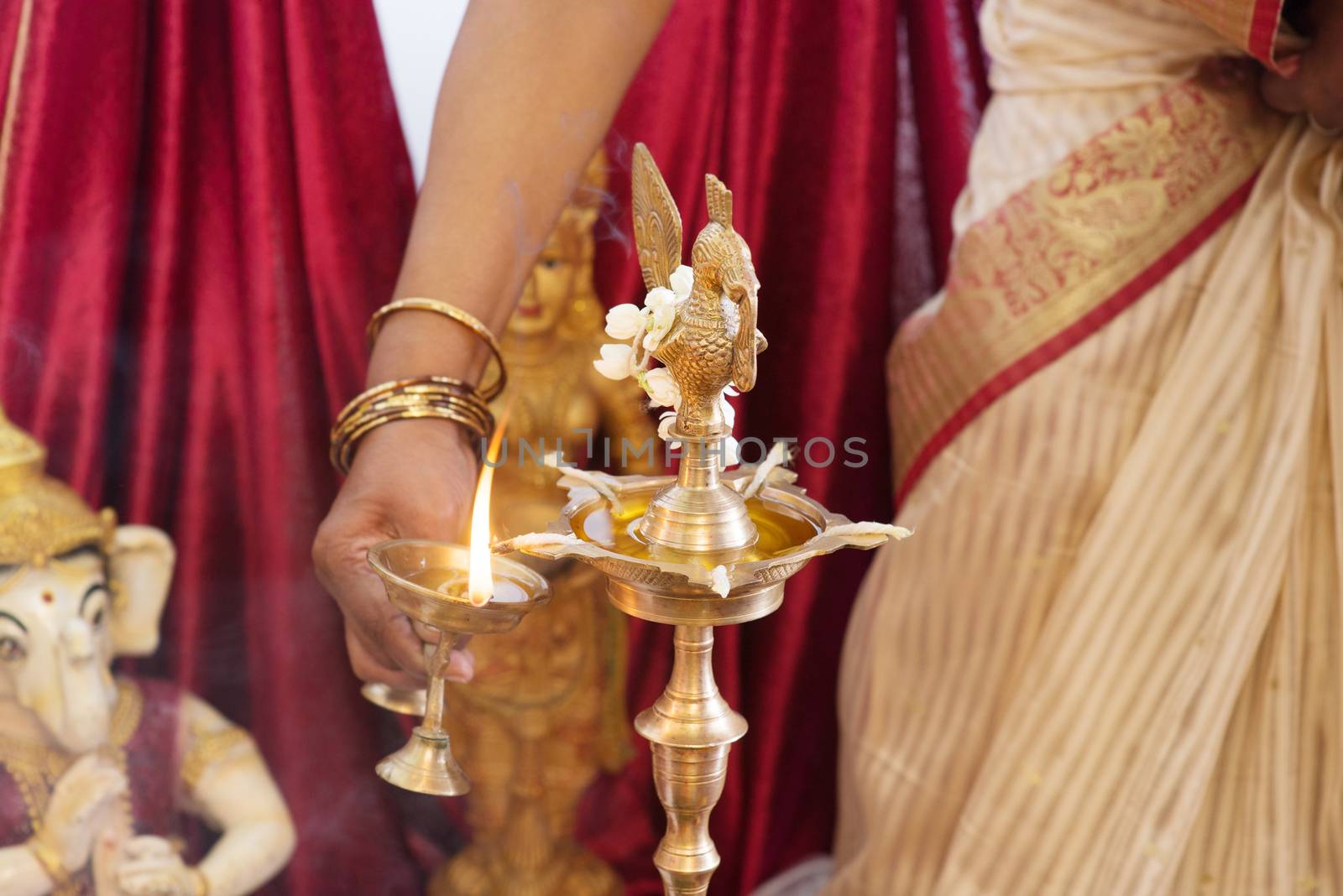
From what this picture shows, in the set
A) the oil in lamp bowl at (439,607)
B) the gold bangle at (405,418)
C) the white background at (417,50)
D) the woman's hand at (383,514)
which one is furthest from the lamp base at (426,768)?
the white background at (417,50)

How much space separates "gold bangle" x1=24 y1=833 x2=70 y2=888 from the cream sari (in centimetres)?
64

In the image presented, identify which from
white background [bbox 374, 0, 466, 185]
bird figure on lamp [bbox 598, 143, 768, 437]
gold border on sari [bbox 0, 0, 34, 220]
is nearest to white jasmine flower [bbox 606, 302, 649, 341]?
bird figure on lamp [bbox 598, 143, 768, 437]

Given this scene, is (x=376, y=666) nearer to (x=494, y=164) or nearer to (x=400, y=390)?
(x=400, y=390)

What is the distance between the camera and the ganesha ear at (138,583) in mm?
1009

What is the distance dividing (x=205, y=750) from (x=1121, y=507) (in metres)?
0.79

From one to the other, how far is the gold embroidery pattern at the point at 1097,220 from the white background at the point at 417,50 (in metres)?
0.44

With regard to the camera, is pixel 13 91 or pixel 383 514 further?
pixel 13 91

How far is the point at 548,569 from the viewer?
42.1 inches

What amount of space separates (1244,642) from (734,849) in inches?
27.1

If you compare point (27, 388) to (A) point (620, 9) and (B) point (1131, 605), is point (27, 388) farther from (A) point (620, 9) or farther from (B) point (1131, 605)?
(B) point (1131, 605)

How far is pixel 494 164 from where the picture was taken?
2.68 feet

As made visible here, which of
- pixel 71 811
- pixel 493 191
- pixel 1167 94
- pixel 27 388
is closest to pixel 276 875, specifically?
pixel 71 811

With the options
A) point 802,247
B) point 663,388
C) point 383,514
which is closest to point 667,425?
point 663,388

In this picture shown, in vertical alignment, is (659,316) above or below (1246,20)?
below
